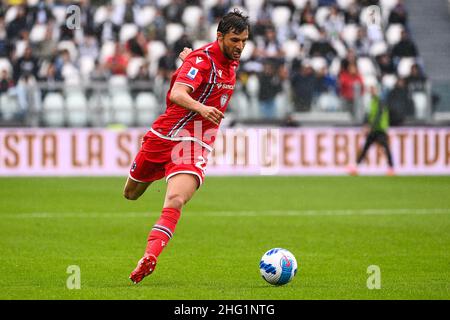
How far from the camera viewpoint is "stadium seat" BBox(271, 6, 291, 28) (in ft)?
97.3

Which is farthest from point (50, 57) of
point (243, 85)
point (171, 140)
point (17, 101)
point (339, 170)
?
point (171, 140)

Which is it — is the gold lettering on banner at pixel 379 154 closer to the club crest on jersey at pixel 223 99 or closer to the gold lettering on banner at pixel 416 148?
the gold lettering on banner at pixel 416 148

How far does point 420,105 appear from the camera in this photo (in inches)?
1007

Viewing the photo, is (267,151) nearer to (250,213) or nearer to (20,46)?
(20,46)

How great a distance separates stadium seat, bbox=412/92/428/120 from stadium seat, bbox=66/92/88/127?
7.90m

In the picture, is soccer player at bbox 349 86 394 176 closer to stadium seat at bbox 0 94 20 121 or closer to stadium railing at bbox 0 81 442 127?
stadium railing at bbox 0 81 442 127

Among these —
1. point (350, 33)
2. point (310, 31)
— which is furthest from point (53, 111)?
point (350, 33)

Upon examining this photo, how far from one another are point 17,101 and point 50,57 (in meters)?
2.38

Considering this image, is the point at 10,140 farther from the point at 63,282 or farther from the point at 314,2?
the point at 63,282

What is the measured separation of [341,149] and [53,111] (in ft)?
22.3

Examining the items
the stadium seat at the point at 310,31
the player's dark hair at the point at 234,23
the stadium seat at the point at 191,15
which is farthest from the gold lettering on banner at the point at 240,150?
the player's dark hair at the point at 234,23

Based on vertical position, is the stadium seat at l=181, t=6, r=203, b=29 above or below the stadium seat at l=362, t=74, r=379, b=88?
above

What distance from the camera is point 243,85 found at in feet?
82.5

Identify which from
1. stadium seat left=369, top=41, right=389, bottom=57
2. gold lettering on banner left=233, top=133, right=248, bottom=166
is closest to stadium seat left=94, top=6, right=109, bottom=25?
gold lettering on banner left=233, top=133, right=248, bottom=166
